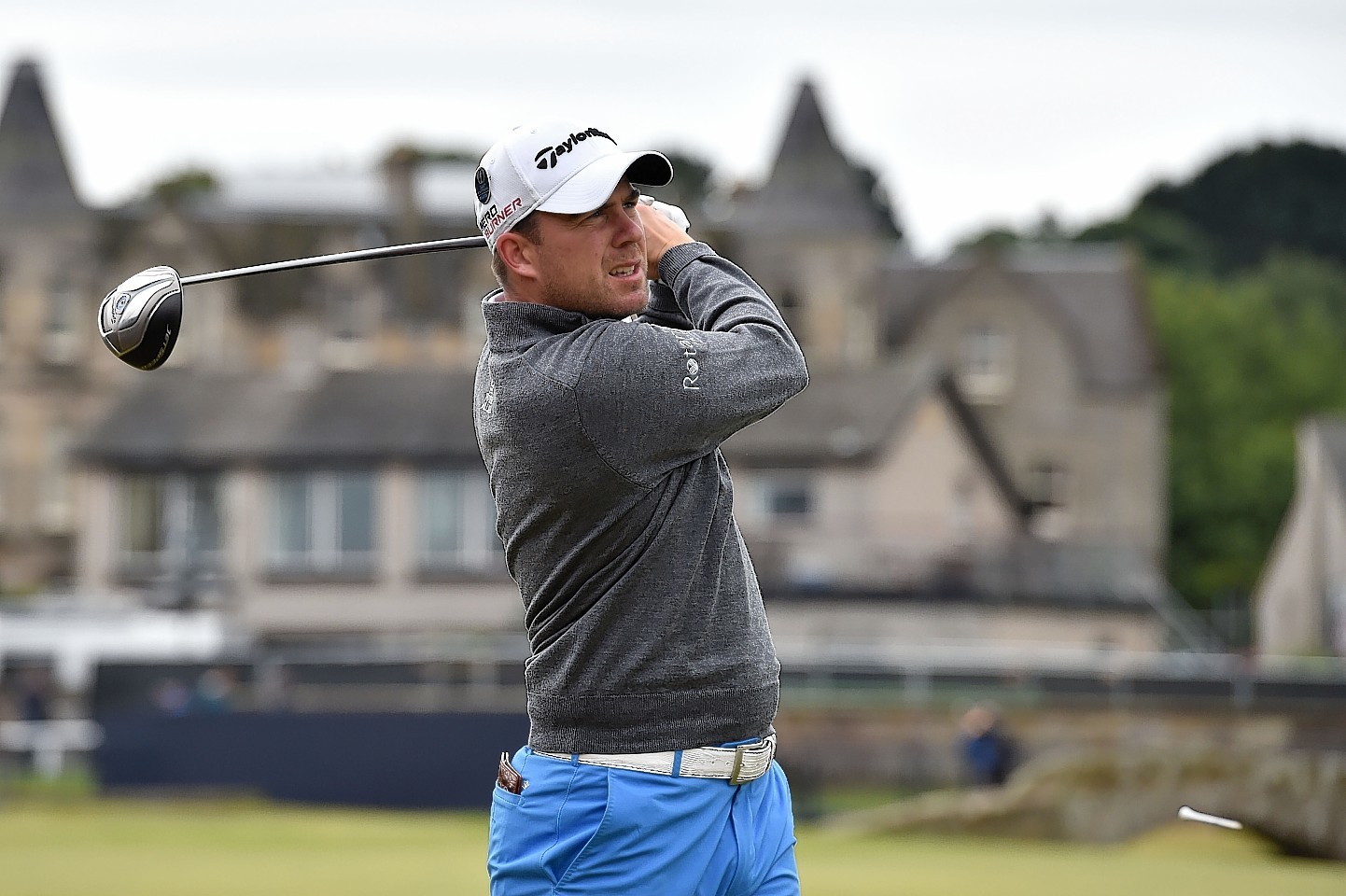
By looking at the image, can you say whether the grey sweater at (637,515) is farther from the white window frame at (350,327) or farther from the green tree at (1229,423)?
the green tree at (1229,423)

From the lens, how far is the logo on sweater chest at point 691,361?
4.40 metres

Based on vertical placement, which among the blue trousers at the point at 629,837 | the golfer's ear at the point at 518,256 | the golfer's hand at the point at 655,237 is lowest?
the blue trousers at the point at 629,837

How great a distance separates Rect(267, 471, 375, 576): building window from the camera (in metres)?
49.3

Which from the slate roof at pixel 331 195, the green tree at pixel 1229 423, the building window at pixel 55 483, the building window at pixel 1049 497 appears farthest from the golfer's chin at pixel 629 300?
the green tree at pixel 1229 423

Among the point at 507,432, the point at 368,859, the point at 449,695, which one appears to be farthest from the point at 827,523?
the point at 507,432

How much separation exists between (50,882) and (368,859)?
3492 millimetres

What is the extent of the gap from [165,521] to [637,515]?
4702 centimetres

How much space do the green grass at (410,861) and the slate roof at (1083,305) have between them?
36241 mm

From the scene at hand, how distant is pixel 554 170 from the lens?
4445 mm

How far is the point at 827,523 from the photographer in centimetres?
4872

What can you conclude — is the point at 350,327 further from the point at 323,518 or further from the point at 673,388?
the point at 673,388

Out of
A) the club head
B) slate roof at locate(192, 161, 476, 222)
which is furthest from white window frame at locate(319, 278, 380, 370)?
the club head

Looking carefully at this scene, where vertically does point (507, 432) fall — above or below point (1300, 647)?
above

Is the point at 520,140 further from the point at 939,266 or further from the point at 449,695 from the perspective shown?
the point at 939,266
